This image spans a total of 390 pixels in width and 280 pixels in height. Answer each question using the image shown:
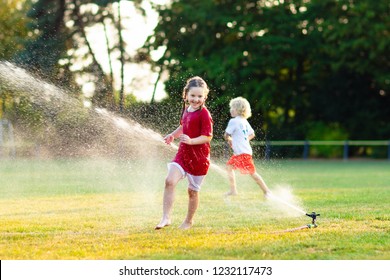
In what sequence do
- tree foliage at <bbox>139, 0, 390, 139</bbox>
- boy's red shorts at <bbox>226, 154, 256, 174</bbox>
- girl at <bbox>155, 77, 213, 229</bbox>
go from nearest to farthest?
girl at <bbox>155, 77, 213, 229</bbox> < boy's red shorts at <bbox>226, 154, 256, 174</bbox> < tree foliage at <bbox>139, 0, 390, 139</bbox>

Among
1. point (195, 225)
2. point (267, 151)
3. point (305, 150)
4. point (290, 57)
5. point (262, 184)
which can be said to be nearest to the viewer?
point (195, 225)

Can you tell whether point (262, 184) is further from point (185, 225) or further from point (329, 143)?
point (329, 143)

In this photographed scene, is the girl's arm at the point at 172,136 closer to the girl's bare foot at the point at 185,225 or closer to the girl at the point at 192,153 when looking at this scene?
the girl at the point at 192,153

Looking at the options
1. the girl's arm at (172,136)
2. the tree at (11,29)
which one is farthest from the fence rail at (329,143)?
the girl's arm at (172,136)

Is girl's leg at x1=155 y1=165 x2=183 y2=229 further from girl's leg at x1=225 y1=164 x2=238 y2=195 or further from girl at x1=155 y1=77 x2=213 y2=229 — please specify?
girl's leg at x1=225 y1=164 x2=238 y2=195

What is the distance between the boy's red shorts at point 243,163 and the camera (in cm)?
1073

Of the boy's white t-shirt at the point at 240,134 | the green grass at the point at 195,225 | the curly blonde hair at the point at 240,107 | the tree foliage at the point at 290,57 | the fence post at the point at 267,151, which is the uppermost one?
the tree foliage at the point at 290,57

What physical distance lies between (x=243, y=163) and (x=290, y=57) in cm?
2163

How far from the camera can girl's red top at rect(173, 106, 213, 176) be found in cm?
706

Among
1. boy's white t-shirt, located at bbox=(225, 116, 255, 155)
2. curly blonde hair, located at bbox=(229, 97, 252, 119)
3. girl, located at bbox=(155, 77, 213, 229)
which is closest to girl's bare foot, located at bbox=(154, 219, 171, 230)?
girl, located at bbox=(155, 77, 213, 229)

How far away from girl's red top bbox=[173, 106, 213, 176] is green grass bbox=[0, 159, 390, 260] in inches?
23.0

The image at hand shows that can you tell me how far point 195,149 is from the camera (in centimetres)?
706

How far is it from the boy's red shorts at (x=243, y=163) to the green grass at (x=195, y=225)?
457mm

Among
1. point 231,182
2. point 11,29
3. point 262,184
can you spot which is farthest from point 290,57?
point 262,184
